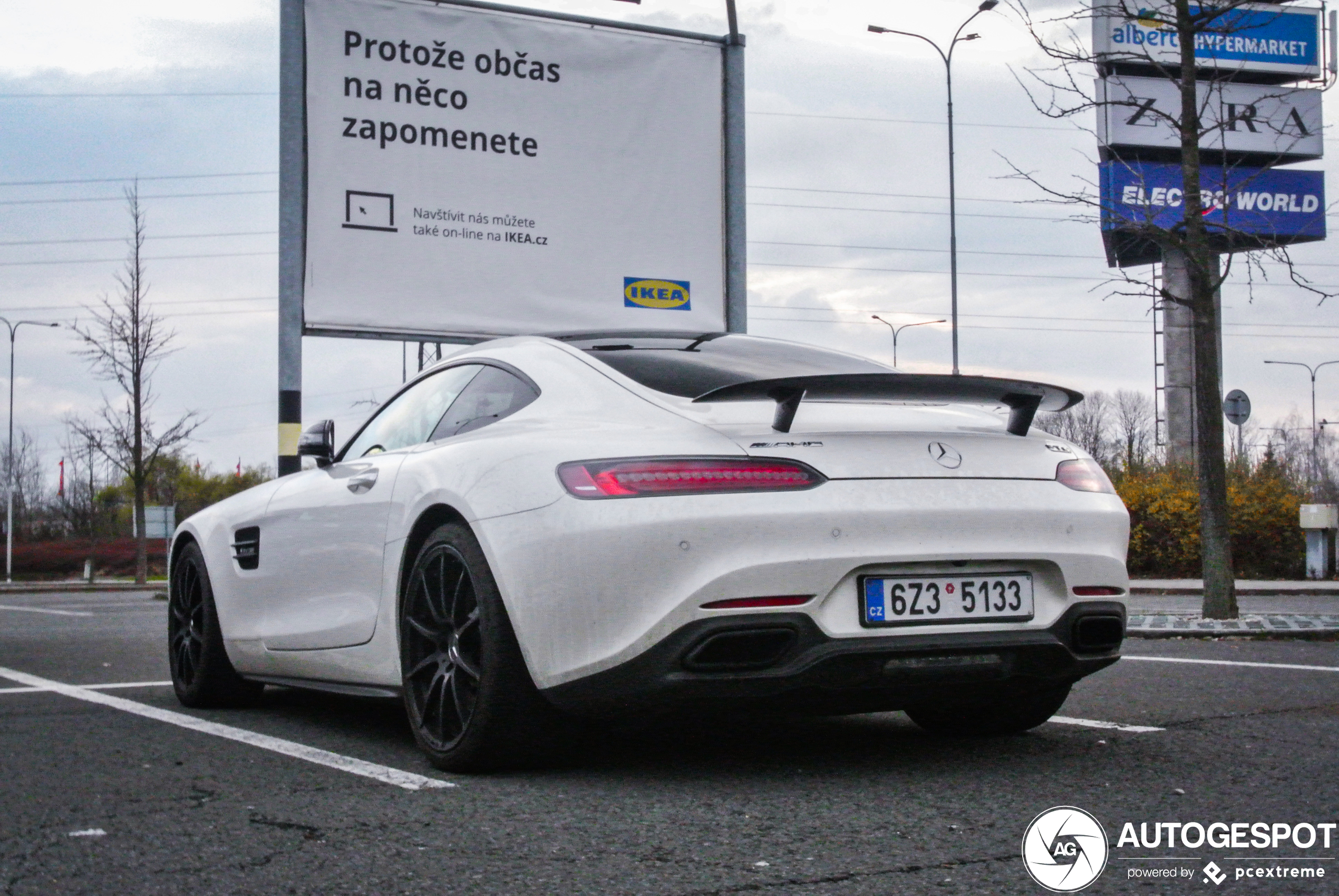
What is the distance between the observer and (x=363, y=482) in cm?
498

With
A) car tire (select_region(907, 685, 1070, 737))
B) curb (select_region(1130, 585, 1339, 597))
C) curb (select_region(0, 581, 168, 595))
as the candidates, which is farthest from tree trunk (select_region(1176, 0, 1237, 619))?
curb (select_region(0, 581, 168, 595))

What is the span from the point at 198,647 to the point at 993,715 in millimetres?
3243

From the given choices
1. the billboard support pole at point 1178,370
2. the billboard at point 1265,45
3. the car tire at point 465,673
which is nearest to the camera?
the car tire at point 465,673

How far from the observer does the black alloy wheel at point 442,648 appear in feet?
13.6

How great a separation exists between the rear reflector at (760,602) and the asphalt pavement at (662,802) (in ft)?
1.38

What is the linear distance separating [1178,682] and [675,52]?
1126 centimetres

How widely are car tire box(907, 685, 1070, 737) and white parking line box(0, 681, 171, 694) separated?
12.5ft

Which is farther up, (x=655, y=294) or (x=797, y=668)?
(x=655, y=294)

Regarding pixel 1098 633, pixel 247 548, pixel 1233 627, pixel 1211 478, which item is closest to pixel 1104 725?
pixel 1098 633

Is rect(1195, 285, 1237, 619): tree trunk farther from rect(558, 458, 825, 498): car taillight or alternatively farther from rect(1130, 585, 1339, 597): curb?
rect(558, 458, 825, 498): car taillight

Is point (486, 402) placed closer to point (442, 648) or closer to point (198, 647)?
point (442, 648)

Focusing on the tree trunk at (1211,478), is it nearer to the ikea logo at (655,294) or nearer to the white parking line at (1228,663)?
the white parking line at (1228,663)

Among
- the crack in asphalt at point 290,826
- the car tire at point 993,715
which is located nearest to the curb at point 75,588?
the car tire at point 993,715

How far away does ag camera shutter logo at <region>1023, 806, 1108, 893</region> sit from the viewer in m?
2.91
